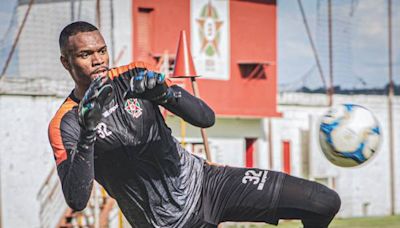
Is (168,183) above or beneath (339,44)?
beneath

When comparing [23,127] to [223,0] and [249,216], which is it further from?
[249,216]

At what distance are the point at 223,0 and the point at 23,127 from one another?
24.1 feet

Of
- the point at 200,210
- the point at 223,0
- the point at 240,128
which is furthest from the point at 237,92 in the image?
the point at 200,210

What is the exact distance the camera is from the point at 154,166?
4734 mm

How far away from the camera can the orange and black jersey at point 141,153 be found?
180 inches

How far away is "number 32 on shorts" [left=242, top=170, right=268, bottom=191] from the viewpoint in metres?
4.87

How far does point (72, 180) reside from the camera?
13.8 ft

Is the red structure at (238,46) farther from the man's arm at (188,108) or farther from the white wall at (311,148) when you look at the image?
the man's arm at (188,108)

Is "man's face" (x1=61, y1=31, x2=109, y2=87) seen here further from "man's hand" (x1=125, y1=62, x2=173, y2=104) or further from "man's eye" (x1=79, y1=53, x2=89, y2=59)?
"man's hand" (x1=125, y1=62, x2=173, y2=104)

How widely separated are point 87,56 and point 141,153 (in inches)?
23.7

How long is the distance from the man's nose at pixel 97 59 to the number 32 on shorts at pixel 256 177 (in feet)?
3.52

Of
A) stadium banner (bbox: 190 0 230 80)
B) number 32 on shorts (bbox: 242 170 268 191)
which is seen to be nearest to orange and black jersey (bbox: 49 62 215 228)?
number 32 on shorts (bbox: 242 170 268 191)

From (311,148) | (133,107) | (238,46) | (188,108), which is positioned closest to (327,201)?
(188,108)

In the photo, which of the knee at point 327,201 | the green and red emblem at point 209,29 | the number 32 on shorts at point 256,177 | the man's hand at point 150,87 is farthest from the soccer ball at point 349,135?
the green and red emblem at point 209,29
